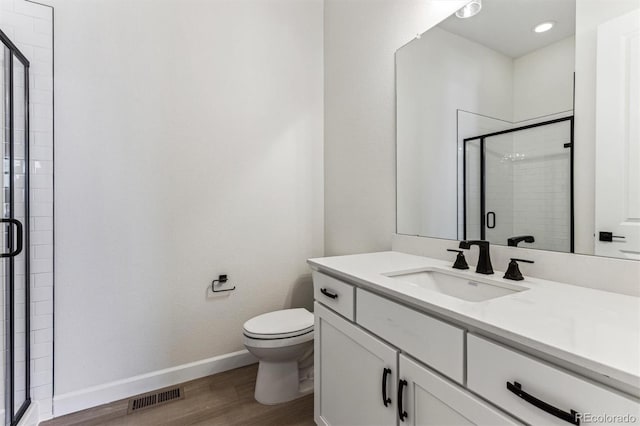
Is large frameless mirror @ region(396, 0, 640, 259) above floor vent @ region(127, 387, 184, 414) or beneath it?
above

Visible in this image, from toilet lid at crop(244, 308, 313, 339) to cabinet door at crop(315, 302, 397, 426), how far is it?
0.30 m

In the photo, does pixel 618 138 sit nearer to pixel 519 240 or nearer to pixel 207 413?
pixel 519 240

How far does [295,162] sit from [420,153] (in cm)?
101

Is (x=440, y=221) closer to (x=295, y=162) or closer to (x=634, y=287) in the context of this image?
(x=634, y=287)

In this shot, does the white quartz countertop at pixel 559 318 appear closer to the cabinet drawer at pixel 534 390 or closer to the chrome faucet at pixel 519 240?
the cabinet drawer at pixel 534 390

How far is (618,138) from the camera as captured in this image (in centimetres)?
94

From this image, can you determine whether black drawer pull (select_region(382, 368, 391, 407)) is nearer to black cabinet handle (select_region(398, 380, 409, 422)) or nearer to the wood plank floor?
black cabinet handle (select_region(398, 380, 409, 422))

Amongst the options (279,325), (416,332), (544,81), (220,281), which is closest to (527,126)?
(544,81)

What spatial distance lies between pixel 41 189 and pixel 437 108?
2.09m

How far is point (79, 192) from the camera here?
1.69 m

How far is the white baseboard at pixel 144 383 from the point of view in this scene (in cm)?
167

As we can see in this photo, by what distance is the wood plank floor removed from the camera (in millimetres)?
1591

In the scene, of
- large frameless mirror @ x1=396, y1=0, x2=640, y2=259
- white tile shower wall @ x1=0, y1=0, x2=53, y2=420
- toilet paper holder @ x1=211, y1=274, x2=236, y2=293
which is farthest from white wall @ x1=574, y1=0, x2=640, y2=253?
white tile shower wall @ x1=0, y1=0, x2=53, y2=420

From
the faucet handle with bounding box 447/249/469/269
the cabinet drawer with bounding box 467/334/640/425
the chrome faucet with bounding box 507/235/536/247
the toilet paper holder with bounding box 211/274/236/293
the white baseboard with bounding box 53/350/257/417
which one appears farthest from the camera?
the toilet paper holder with bounding box 211/274/236/293
